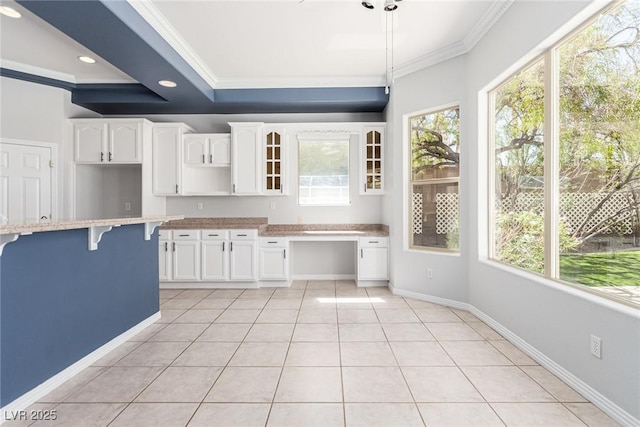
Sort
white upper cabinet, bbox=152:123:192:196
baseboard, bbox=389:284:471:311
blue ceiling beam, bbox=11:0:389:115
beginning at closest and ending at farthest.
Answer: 1. blue ceiling beam, bbox=11:0:389:115
2. baseboard, bbox=389:284:471:311
3. white upper cabinet, bbox=152:123:192:196

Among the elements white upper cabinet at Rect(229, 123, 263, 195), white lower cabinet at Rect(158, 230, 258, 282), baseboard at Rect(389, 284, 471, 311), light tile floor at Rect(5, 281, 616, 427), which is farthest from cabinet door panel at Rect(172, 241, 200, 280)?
baseboard at Rect(389, 284, 471, 311)

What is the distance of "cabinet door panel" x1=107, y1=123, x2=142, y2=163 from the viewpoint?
4.41 meters

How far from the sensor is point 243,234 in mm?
4449

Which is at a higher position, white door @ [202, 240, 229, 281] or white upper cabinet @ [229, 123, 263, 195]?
white upper cabinet @ [229, 123, 263, 195]

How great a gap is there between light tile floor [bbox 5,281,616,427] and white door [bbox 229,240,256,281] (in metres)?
1.12

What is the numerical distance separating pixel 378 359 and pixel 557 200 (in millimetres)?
1784

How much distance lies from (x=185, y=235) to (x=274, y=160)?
1.68m

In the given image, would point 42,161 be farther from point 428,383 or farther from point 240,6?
point 428,383

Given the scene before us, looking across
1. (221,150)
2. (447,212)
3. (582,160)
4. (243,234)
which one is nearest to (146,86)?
(221,150)

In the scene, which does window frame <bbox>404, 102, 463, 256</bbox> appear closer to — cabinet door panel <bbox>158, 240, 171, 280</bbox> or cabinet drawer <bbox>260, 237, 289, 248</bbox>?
cabinet drawer <bbox>260, 237, 289, 248</bbox>

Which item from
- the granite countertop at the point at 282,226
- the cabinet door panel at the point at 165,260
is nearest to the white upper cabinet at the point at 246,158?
the granite countertop at the point at 282,226

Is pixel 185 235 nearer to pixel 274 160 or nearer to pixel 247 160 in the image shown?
pixel 247 160

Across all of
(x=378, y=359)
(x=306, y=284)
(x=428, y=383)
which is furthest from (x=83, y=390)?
(x=306, y=284)

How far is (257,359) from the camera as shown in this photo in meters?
2.41
